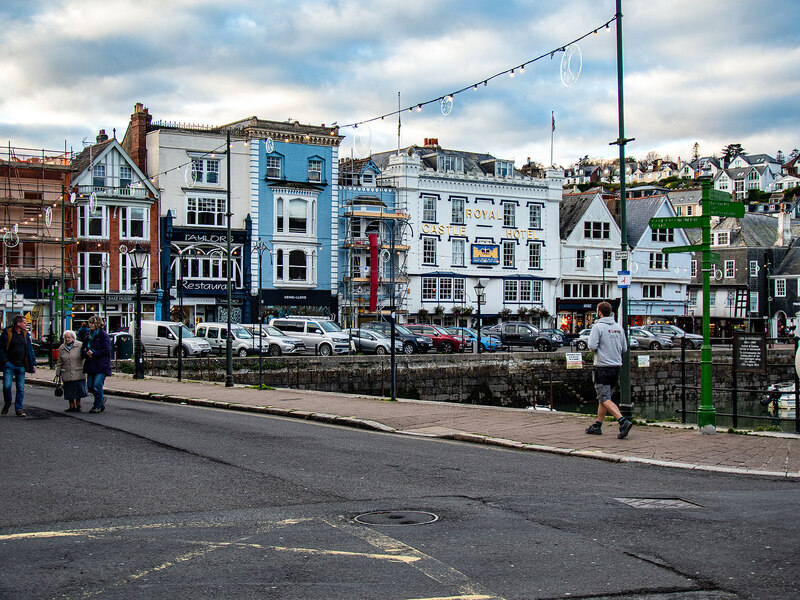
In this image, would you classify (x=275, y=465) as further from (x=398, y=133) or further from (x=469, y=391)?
(x=398, y=133)

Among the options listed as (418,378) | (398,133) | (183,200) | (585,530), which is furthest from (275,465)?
(398,133)

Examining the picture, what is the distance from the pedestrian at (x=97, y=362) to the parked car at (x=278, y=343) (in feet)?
78.9

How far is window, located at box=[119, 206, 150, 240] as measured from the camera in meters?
55.5

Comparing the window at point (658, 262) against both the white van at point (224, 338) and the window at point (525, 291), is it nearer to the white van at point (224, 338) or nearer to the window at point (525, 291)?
the window at point (525, 291)

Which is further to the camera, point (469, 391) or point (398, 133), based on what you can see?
point (398, 133)

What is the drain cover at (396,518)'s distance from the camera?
765 centimetres

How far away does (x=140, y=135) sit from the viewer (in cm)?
5819

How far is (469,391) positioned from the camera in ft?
133

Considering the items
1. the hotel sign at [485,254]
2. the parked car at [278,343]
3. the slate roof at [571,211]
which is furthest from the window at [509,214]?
the parked car at [278,343]

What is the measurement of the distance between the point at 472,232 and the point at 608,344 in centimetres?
5247

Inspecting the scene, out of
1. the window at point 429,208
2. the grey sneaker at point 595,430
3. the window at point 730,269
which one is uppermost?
the window at point 429,208

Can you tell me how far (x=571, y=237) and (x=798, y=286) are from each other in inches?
932

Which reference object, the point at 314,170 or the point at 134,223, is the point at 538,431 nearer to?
the point at 134,223

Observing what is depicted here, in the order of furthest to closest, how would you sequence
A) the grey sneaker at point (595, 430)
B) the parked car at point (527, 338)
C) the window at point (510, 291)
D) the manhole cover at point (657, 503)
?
1. the window at point (510, 291)
2. the parked car at point (527, 338)
3. the grey sneaker at point (595, 430)
4. the manhole cover at point (657, 503)
